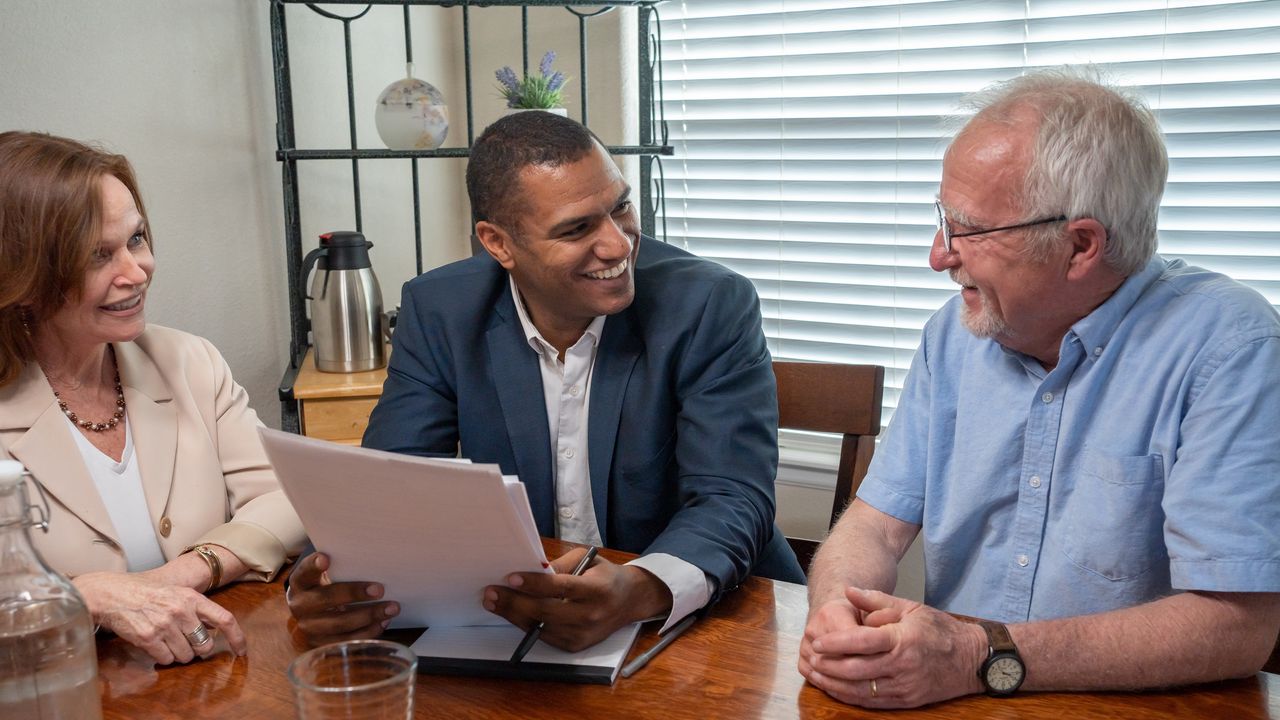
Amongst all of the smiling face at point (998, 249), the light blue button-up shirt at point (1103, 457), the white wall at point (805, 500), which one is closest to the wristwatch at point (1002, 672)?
the light blue button-up shirt at point (1103, 457)

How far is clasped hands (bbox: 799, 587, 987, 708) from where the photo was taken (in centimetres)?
104

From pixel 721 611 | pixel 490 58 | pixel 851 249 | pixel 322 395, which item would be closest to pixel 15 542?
pixel 721 611

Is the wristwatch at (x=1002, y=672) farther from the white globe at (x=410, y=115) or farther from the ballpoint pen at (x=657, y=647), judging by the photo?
the white globe at (x=410, y=115)

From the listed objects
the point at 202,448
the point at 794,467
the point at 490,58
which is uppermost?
the point at 490,58

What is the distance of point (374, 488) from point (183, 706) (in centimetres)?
31

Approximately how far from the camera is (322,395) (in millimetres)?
2469

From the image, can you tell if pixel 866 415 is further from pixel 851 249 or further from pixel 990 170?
pixel 851 249

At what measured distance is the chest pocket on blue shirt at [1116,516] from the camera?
49.5 inches

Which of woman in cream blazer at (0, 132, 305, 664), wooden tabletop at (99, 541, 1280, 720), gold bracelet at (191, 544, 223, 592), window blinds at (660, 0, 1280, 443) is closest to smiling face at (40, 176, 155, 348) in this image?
woman in cream blazer at (0, 132, 305, 664)

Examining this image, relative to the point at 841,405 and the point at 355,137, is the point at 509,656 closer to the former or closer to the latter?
the point at 841,405

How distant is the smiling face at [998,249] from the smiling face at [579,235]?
1.64 feet

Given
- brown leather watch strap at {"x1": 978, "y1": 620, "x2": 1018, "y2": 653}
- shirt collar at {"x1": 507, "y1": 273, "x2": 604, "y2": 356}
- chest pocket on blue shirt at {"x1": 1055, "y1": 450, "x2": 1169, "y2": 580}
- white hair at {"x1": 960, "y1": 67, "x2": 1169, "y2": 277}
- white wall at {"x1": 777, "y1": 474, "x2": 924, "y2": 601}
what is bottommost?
white wall at {"x1": 777, "y1": 474, "x2": 924, "y2": 601}

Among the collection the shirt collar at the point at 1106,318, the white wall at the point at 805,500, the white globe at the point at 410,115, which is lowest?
the white wall at the point at 805,500

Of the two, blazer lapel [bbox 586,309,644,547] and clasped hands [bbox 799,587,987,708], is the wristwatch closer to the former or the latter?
clasped hands [bbox 799,587,987,708]
